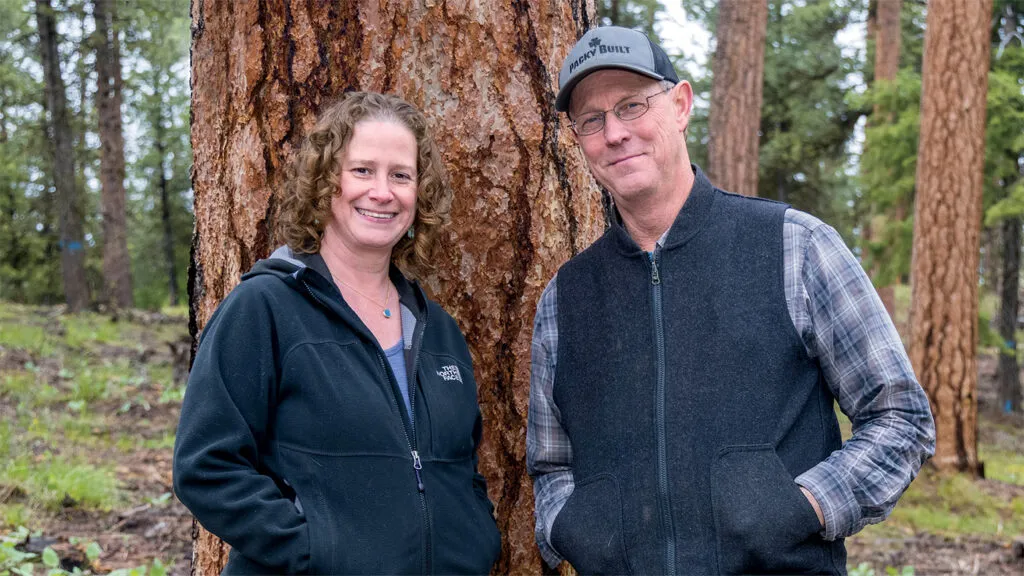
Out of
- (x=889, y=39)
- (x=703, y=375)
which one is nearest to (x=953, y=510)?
(x=703, y=375)

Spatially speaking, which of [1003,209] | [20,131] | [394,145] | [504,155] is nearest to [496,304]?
[504,155]

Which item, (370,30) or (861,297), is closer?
(861,297)

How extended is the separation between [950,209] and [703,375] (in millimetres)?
8744

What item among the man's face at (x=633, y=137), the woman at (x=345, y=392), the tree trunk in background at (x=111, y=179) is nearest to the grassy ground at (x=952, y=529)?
the man's face at (x=633, y=137)

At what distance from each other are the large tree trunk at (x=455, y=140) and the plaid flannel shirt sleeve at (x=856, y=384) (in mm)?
939

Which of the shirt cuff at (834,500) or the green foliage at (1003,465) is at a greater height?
the shirt cuff at (834,500)

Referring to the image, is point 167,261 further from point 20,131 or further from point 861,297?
point 861,297

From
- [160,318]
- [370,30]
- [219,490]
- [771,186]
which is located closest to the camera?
[219,490]

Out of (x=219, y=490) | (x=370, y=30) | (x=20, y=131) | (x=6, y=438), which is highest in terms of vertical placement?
(x=20, y=131)

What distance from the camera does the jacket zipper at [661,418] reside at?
2164 millimetres

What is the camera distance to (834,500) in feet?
6.79

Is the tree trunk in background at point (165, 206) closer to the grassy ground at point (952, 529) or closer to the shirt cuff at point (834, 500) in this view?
the grassy ground at point (952, 529)

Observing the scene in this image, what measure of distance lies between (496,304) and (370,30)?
0.97 m

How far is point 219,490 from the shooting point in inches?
74.3
